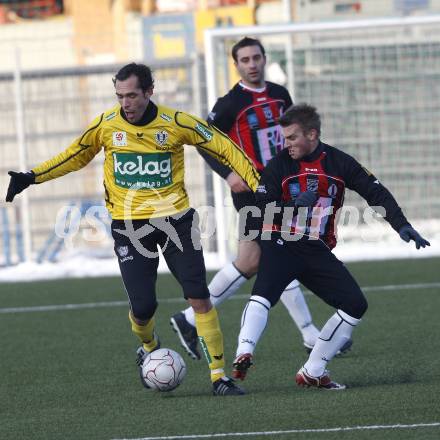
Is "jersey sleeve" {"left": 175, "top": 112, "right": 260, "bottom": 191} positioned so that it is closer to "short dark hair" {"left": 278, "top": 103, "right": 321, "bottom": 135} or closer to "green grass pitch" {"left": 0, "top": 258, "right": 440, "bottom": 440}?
"short dark hair" {"left": 278, "top": 103, "right": 321, "bottom": 135}

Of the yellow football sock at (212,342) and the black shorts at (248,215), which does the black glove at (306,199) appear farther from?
the black shorts at (248,215)

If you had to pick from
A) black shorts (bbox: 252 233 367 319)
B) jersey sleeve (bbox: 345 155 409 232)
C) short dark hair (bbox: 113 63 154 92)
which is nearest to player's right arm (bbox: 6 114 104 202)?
short dark hair (bbox: 113 63 154 92)

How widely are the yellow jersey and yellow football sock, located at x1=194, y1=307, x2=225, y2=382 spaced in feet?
2.15

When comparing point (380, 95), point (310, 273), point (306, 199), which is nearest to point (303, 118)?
point (306, 199)

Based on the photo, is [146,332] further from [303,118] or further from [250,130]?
[250,130]

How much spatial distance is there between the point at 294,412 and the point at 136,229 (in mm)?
1569

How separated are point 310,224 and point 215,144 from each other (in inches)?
28.4

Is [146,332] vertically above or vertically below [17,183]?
below

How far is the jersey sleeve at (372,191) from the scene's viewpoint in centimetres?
659

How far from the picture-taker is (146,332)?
738cm

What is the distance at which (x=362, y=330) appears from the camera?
9273 millimetres

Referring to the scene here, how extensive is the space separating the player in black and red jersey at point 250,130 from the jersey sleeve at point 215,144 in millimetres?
1404

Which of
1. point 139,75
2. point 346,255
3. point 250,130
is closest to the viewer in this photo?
point 139,75

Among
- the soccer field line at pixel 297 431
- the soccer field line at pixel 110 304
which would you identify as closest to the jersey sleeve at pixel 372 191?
the soccer field line at pixel 297 431
